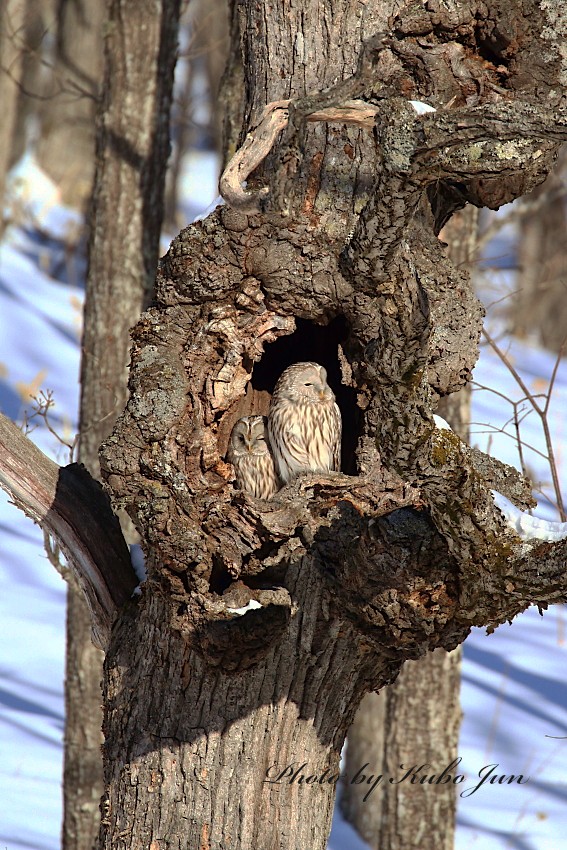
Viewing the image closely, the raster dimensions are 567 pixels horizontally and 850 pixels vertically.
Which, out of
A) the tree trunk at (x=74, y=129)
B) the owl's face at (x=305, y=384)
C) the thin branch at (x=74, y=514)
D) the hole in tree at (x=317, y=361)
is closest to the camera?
the thin branch at (x=74, y=514)

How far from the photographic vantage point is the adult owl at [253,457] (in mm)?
4500

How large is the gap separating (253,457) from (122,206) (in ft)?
6.46

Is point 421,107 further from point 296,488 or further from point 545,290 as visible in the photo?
point 545,290

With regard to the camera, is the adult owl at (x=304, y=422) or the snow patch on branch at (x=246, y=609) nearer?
the snow patch on branch at (x=246, y=609)

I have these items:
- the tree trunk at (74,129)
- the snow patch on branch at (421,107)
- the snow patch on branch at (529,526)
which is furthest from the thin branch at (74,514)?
the tree trunk at (74,129)

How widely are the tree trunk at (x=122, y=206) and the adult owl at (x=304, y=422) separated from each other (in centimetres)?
137

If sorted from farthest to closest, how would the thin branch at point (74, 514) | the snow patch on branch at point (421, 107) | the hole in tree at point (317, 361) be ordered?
the hole in tree at point (317, 361), the thin branch at point (74, 514), the snow patch on branch at point (421, 107)

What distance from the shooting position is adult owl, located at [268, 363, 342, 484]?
166 inches

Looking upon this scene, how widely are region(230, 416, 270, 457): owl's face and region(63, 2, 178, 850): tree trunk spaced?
1.20m

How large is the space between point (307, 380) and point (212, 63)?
17315 mm

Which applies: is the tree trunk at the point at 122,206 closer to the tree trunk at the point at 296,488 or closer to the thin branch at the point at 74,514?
the thin branch at the point at 74,514

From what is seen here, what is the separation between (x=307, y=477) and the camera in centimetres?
318

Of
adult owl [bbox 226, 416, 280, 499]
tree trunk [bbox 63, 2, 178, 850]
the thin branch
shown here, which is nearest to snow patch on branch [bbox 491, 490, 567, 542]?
the thin branch

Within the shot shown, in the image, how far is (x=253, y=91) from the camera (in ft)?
11.6
